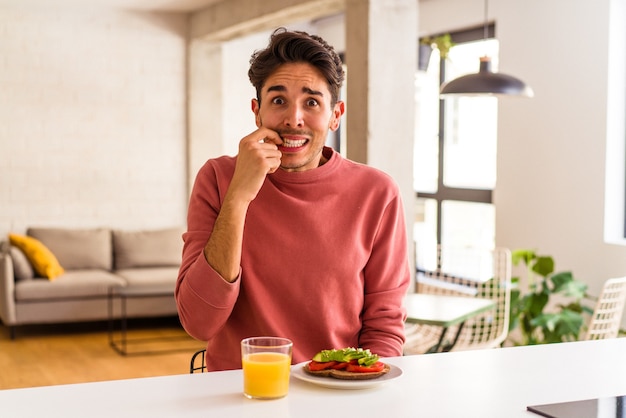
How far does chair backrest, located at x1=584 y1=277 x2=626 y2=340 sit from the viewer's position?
3818mm

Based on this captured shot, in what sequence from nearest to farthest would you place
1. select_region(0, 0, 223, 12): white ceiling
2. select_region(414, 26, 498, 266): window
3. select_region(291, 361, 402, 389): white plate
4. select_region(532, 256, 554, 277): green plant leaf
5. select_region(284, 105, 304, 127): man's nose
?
select_region(291, 361, 402, 389): white plate < select_region(284, 105, 304, 127): man's nose < select_region(532, 256, 554, 277): green plant leaf < select_region(414, 26, 498, 266): window < select_region(0, 0, 223, 12): white ceiling

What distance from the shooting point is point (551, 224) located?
5301 mm

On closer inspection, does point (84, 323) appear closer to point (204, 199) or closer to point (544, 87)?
point (544, 87)

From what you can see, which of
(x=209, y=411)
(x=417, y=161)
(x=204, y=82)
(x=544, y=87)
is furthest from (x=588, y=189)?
(x=209, y=411)

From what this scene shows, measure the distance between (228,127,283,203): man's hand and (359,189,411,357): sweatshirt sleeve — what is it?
353 millimetres

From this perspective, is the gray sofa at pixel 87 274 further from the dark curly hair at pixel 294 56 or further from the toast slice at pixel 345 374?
the toast slice at pixel 345 374

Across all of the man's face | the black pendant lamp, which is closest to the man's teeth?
the man's face

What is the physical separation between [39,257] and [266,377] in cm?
519

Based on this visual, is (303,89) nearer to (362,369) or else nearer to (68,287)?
(362,369)

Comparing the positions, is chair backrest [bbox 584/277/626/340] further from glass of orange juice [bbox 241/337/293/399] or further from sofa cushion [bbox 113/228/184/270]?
sofa cushion [bbox 113/228/184/270]

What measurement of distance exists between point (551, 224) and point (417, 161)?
1.74 m

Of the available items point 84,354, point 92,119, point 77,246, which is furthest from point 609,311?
point 92,119

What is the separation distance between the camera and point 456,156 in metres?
6.35

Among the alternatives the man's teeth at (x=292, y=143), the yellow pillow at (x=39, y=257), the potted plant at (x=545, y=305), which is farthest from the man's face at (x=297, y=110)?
the yellow pillow at (x=39, y=257)
